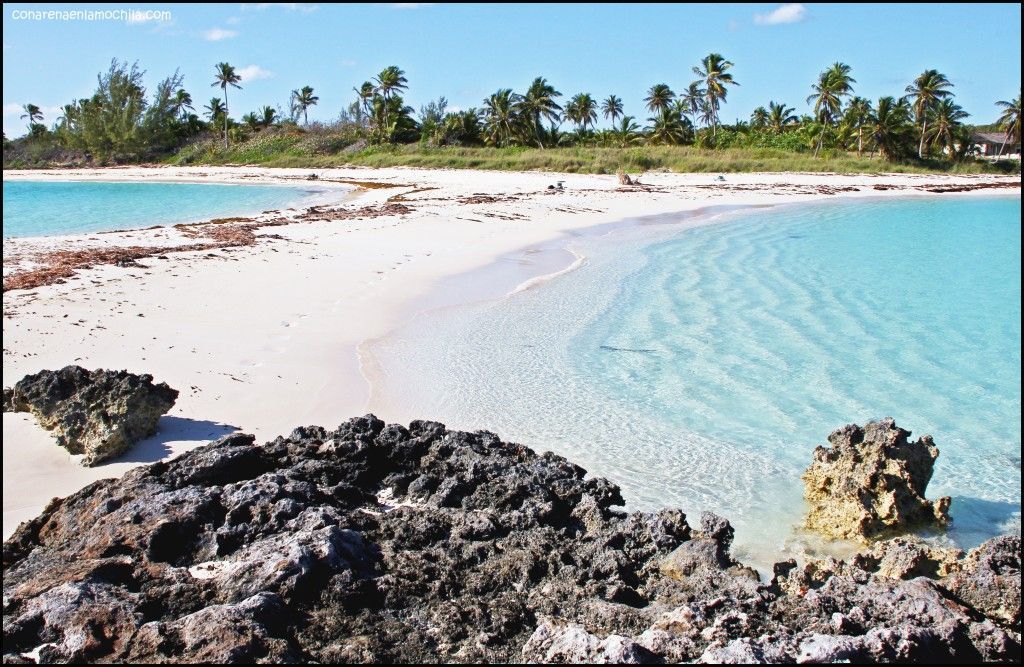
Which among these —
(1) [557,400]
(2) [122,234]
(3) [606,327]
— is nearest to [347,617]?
(1) [557,400]

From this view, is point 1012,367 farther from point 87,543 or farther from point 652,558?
point 87,543

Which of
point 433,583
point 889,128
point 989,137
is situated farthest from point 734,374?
point 989,137

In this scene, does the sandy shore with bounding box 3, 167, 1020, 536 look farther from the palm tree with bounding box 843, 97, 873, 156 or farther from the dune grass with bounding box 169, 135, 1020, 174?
the palm tree with bounding box 843, 97, 873, 156

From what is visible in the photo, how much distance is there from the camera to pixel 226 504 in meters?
4.45

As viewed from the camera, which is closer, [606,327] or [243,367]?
[243,367]

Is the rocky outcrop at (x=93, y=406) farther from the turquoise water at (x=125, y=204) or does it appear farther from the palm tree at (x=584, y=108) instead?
the palm tree at (x=584, y=108)

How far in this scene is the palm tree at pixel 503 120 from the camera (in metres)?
57.7

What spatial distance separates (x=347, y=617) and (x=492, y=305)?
8.51 m

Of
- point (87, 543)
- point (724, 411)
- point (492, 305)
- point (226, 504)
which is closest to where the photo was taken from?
point (87, 543)

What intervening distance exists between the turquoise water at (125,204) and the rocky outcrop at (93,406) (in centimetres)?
1632

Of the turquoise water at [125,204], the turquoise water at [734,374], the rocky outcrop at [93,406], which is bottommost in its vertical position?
the turquoise water at [734,374]

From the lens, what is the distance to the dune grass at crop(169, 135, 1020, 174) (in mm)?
44125

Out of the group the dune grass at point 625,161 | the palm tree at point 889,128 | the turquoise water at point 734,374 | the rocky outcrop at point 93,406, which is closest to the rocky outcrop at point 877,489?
the turquoise water at point 734,374

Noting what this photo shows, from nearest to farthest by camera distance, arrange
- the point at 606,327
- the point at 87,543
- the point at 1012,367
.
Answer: the point at 87,543 < the point at 1012,367 < the point at 606,327
